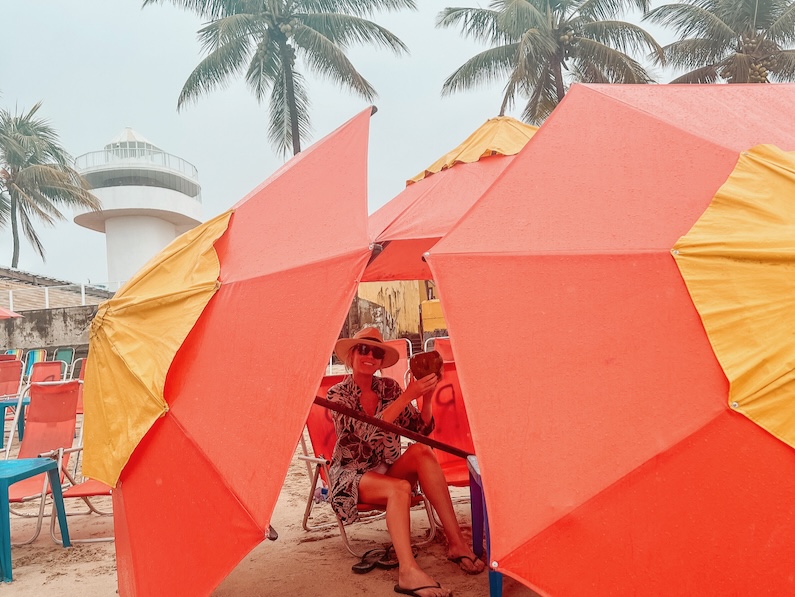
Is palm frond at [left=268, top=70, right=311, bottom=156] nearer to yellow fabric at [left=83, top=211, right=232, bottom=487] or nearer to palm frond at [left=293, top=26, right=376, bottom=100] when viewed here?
palm frond at [left=293, top=26, right=376, bottom=100]

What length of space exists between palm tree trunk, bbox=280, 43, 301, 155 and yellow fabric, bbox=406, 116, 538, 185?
13145mm

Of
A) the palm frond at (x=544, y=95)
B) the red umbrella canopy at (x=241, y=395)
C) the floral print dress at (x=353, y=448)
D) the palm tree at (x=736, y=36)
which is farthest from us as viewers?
the palm tree at (x=736, y=36)

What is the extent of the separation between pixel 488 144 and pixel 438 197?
745 mm

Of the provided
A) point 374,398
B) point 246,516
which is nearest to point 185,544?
point 246,516

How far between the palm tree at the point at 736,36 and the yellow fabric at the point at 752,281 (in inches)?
813

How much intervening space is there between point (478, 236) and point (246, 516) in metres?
1.30

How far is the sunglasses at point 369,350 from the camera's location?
3.49m

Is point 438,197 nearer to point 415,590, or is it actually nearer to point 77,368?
point 415,590

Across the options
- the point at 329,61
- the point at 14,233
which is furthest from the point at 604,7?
the point at 14,233

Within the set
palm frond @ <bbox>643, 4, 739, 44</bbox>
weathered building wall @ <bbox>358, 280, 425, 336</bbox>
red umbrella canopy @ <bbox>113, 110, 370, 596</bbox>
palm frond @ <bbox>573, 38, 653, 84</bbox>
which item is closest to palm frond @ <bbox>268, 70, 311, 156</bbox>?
weathered building wall @ <bbox>358, 280, 425, 336</bbox>

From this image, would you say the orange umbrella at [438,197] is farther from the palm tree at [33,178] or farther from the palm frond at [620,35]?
the palm tree at [33,178]

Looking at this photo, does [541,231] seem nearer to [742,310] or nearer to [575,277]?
[575,277]

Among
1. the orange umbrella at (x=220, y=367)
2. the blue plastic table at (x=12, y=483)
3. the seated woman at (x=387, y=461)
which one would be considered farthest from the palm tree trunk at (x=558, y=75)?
the blue plastic table at (x=12, y=483)

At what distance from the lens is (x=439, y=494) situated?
3.29 meters
